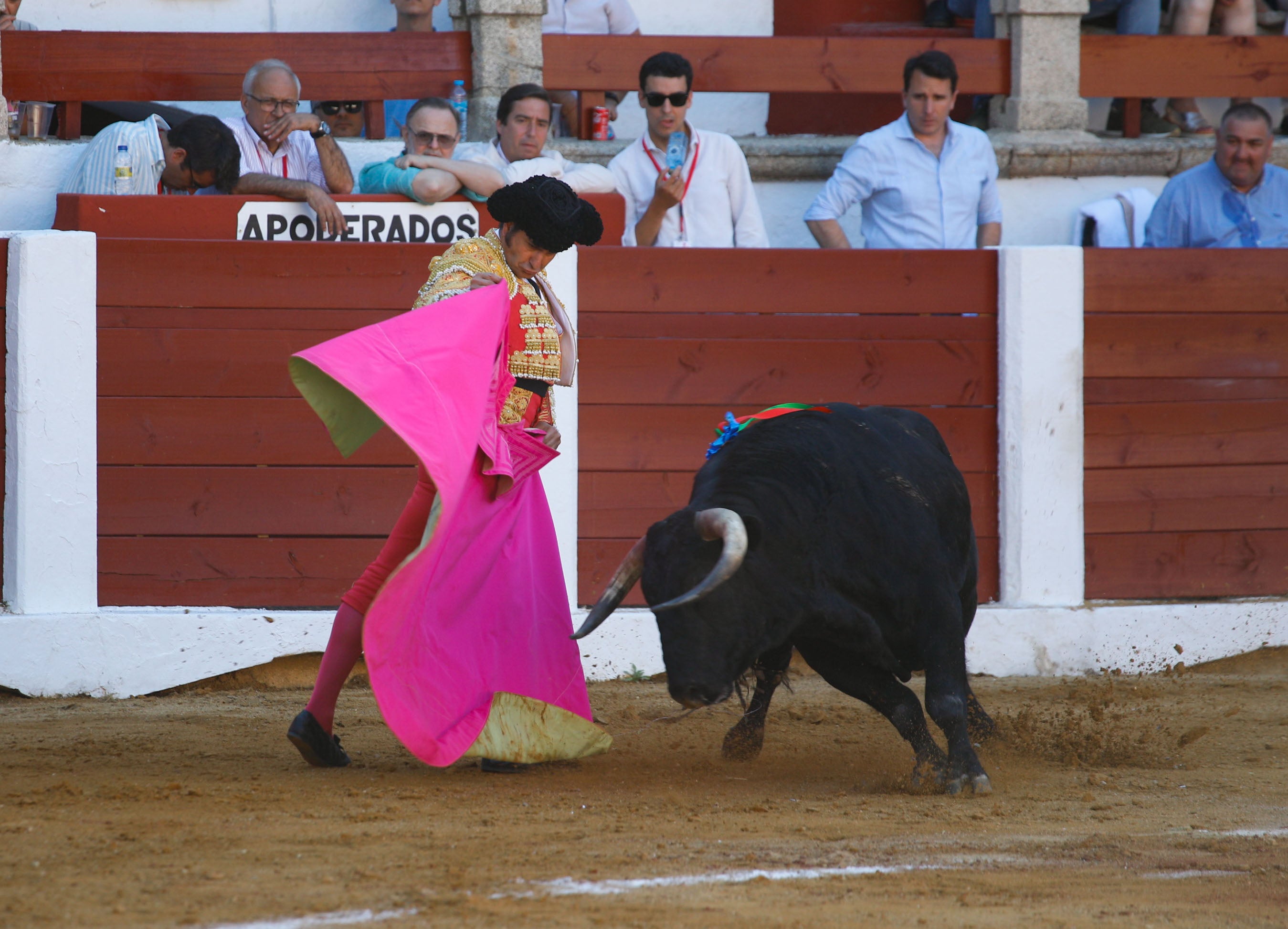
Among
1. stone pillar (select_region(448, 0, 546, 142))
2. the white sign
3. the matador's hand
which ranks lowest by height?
the matador's hand

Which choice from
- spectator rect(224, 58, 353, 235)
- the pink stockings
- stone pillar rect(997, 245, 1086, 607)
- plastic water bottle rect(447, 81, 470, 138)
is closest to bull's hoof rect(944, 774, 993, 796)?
the pink stockings

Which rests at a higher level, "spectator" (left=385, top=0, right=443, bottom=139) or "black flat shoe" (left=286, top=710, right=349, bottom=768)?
"spectator" (left=385, top=0, right=443, bottom=139)

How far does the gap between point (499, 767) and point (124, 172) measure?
2.57m

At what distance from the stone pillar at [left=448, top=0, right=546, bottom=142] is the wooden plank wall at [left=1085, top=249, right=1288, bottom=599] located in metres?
2.26

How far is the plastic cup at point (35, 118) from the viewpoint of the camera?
18.5ft

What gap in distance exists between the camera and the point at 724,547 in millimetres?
3059

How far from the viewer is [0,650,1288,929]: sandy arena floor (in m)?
2.24

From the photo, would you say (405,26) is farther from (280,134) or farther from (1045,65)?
(1045,65)

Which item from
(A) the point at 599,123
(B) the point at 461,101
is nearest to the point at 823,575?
(B) the point at 461,101

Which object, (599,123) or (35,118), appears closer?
(35,118)

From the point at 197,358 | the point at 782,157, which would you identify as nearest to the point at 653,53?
the point at 782,157

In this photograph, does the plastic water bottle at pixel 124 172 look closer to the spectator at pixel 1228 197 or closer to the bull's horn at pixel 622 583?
the bull's horn at pixel 622 583

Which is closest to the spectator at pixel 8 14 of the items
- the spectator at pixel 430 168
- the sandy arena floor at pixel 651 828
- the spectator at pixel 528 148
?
the spectator at pixel 430 168

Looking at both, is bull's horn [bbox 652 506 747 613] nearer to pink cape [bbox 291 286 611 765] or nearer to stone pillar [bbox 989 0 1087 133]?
pink cape [bbox 291 286 611 765]
